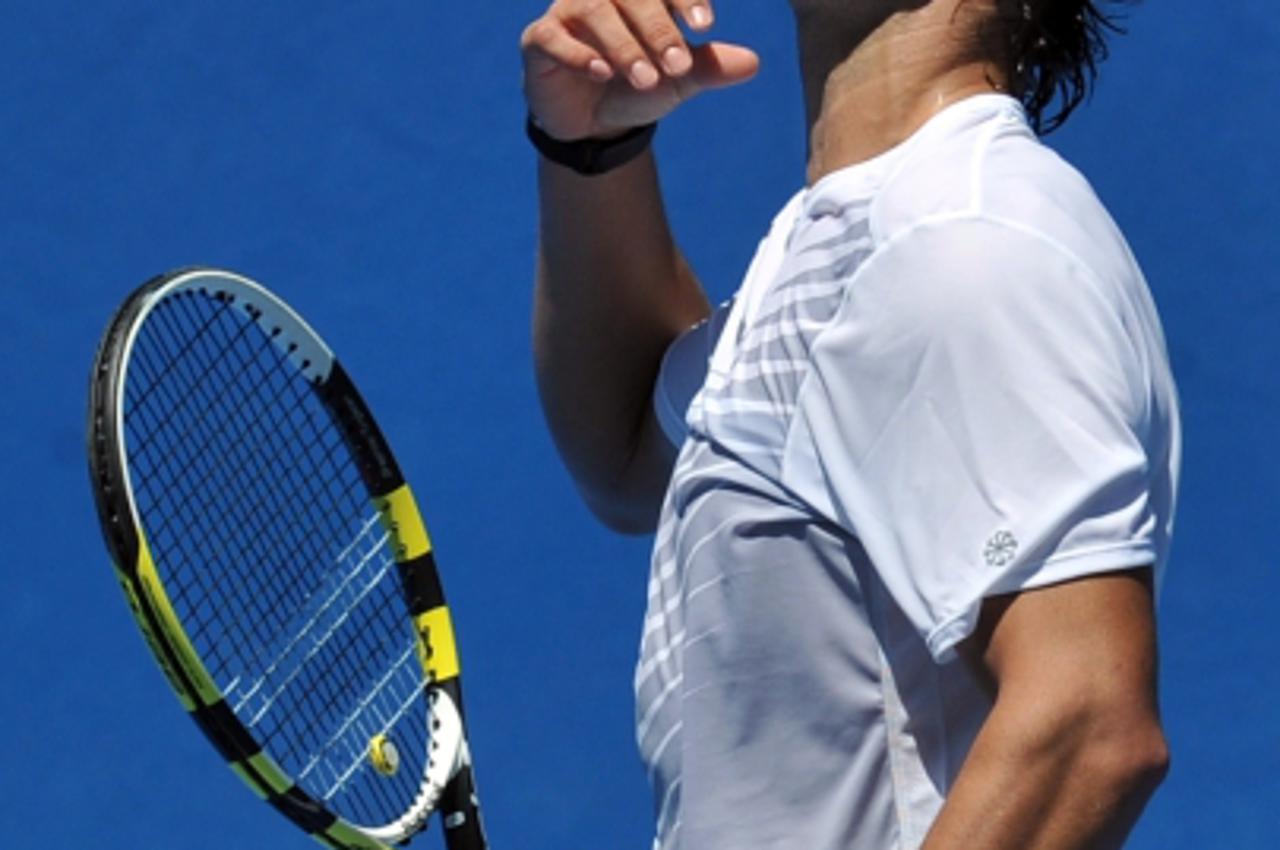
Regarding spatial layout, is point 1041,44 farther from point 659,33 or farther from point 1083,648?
point 1083,648

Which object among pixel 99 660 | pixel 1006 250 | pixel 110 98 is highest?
pixel 1006 250

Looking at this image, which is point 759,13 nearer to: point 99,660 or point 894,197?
point 99,660

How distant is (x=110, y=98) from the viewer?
341cm

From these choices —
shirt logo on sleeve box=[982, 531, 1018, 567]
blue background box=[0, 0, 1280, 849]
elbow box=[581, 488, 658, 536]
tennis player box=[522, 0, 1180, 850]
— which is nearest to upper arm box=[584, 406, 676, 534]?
elbow box=[581, 488, 658, 536]

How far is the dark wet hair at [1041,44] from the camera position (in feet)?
3.86

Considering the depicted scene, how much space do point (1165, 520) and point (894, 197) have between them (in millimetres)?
171

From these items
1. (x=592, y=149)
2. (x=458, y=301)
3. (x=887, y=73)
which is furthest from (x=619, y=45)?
(x=458, y=301)

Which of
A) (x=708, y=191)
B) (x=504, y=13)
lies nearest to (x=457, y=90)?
(x=504, y=13)

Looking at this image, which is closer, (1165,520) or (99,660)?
(1165,520)

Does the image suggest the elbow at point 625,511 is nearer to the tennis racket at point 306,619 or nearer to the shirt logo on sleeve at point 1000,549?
the tennis racket at point 306,619

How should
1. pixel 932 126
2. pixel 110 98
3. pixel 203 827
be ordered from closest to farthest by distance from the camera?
pixel 932 126 < pixel 203 827 < pixel 110 98

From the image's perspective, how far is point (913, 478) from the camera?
38.6 inches

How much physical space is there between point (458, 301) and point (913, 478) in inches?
88.5

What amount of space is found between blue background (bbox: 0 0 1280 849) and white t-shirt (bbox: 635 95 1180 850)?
182 cm
